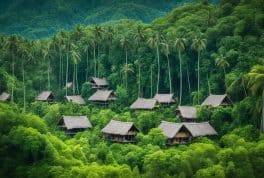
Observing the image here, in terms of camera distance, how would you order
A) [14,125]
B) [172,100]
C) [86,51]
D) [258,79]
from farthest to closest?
[86,51]
[172,100]
[258,79]
[14,125]

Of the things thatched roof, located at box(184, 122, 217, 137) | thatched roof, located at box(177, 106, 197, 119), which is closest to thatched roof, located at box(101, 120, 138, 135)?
thatched roof, located at box(184, 122, 217, 137)

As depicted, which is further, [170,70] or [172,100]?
[170,70]

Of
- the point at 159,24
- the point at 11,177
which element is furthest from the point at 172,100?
the point at 11,177

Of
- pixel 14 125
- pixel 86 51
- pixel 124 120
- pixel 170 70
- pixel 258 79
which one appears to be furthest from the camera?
pixel 86 51

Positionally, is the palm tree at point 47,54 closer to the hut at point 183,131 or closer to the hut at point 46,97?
the hut at point 46,97

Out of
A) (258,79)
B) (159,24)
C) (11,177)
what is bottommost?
(11,177)

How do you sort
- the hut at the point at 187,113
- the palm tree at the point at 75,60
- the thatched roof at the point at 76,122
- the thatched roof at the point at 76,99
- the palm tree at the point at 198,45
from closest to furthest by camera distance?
the thatched roof at the point at 76,122 < the hut at the point at 187,113 < the palm tree at the point at 198,45 < the thatched roof at the point at 76,99 < the palm tree at the point at 75,60

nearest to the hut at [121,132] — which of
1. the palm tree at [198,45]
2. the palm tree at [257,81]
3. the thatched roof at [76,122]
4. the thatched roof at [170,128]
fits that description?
the thatched roof at [170,128]

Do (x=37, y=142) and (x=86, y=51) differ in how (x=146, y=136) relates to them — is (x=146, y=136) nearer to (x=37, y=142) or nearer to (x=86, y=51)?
(x=37, y=142)
